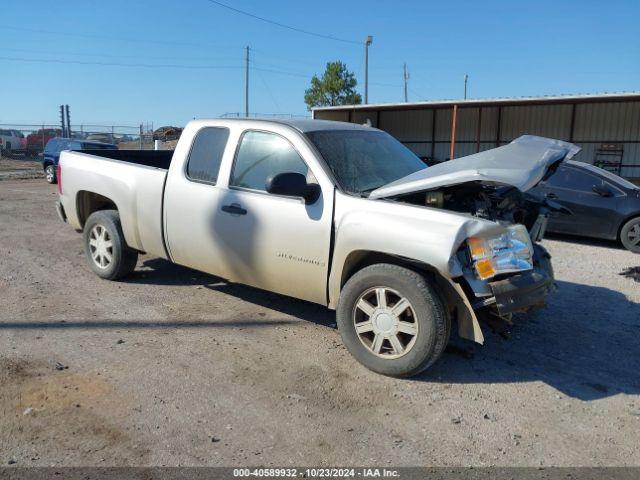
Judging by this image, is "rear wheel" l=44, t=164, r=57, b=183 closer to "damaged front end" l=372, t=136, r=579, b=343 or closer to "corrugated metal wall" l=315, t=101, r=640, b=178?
"corrugated metal wall" l=315, t=101, r=640, b=178

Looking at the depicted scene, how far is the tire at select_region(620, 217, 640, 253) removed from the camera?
8.97 m

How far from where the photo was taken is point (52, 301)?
5.61 m

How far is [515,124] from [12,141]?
88.4 feet

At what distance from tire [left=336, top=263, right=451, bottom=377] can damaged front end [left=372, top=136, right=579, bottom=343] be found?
0.23 metres

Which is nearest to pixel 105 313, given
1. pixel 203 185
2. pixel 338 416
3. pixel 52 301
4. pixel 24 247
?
pixel 52 301

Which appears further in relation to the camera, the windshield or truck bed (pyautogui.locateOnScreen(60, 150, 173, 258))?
truck bed (pyautogui.locateOnScreen(60, 150, 173, 258))

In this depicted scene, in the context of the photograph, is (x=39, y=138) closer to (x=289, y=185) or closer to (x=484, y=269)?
(x=289, y=185)

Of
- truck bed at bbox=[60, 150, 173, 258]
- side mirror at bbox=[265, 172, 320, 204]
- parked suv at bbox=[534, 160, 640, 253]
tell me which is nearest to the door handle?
side mirror at bbox=[265, 172, 320, 204]

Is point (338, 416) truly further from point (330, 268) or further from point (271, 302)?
point (271, 302)

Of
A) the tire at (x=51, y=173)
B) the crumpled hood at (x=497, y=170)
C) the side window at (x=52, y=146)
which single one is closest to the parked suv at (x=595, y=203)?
the crumpled hood at (x=497, y=170)

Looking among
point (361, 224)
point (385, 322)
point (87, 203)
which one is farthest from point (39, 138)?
point (385, 322)

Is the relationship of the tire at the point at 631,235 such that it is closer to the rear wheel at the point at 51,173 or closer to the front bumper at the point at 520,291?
the front bumper at the point at 520,291

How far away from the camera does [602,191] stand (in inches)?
364

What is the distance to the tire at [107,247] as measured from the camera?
19.9 feet
